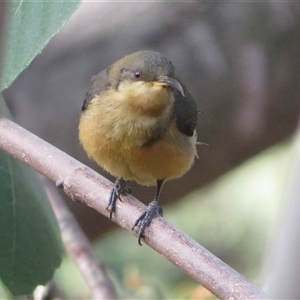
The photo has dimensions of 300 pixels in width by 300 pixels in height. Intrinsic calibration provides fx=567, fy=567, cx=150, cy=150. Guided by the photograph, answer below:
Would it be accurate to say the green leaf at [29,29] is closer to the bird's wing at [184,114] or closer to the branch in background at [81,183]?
the branch in background at [81,183]

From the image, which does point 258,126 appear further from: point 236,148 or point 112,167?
point 112,167

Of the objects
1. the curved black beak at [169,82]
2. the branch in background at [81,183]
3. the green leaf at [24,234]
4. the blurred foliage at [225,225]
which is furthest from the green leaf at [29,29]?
the blurred foliage at [225,225]

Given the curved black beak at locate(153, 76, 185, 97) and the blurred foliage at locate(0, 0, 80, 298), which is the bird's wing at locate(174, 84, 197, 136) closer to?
the curved black beak at locate(153, 76, 185, 97)

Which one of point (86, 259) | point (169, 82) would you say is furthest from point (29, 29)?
point (86, 259)

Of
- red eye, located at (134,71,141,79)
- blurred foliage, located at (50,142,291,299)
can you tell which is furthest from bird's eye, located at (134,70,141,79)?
blurred foliage, located at (50,142,291,299)

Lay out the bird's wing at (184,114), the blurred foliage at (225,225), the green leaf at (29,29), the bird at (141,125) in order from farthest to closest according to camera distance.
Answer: the blurred foliage at (225,225), the bird's wing at (184,114), the bird at (141,125), the green leaf at (29,29)

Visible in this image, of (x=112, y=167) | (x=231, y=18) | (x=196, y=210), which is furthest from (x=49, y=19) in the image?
(x=196, y=210)
